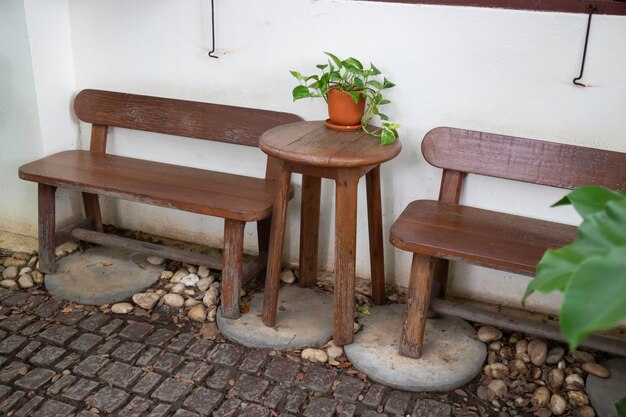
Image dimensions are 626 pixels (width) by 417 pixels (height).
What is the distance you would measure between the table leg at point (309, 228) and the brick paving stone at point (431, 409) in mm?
1075

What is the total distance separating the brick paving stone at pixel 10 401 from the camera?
2.78m

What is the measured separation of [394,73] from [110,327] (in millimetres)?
1949

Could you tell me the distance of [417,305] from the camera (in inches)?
119

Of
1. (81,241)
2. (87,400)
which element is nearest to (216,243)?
(81,241)

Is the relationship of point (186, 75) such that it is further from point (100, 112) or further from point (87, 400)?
point (87, 400)

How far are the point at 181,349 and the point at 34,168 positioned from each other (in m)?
1.38

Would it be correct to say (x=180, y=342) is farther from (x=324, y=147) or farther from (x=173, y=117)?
(x=173, y=117)

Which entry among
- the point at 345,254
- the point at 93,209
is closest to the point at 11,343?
the point at 93,209

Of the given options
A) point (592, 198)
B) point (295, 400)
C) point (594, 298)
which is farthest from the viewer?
point (295, 400)

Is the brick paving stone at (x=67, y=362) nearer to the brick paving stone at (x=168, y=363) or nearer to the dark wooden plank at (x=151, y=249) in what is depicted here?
the brick paving stone at (x=168, y=363)

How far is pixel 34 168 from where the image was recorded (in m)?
3.70

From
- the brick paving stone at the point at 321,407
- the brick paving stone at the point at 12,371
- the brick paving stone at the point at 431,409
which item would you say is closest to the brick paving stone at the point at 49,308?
the brick paving stone at the point at 12,371

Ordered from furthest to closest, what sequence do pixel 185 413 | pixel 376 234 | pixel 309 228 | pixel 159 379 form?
pixel 309 228
pixel 376 234
pixel 159 379
pixel 185 413

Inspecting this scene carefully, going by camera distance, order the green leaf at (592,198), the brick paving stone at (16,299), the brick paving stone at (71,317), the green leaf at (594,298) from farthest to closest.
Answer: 1. the brick paving stone at (16,299)
2. the brick paving stone at (71,317)
3. the green leaf at (592,198)
4. the green leaf at (594,298)
